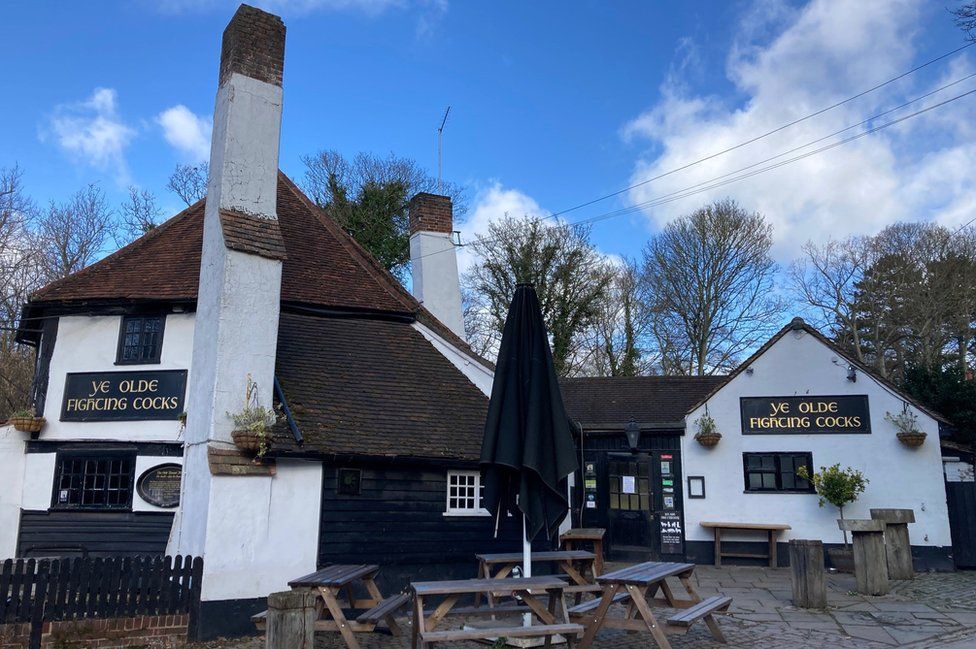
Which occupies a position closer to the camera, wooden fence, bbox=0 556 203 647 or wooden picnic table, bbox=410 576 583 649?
wooden picnic table, bbox=410 576 583 649

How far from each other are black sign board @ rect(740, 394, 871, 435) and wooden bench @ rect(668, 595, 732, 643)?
817 cm

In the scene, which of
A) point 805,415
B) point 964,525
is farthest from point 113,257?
point 964,525

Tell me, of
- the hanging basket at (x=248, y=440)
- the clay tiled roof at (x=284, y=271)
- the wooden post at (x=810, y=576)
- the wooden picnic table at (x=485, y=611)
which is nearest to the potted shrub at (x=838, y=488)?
the wooden post at (x=810, y=576)

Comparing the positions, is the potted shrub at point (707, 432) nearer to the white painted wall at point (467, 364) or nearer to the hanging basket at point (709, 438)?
the hanging basket at point (709, 438)

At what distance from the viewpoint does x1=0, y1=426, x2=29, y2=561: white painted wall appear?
40.0ft

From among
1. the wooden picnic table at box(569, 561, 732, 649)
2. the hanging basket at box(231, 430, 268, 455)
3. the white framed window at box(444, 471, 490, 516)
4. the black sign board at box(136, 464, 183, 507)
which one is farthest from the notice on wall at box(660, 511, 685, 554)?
the black sign board at box(136, 464, 183, 507)

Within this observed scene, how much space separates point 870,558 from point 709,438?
15.3 ft

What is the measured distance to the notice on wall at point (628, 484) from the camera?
54.2 feet

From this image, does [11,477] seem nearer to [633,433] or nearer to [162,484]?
[162,484]

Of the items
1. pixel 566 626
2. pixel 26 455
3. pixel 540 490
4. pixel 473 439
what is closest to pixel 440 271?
pixel 473 439

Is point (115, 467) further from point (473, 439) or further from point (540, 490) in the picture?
point (540, 490)

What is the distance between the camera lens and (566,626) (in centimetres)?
648

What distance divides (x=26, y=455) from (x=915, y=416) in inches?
652

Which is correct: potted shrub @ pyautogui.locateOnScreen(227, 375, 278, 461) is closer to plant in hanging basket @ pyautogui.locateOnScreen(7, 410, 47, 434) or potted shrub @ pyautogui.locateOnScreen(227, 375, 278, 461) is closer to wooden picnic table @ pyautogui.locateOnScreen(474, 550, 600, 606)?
wooden picnic table @ pyautogui.locateOnScreen(474, 550, 600, 606)
